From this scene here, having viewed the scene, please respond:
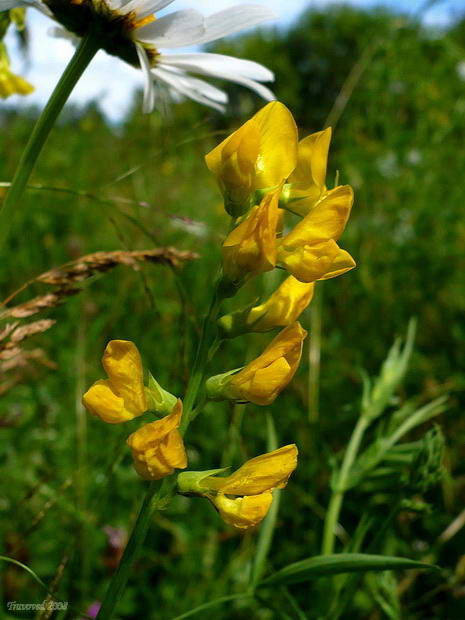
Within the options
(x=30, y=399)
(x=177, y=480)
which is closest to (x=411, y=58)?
(x=30, y=399)

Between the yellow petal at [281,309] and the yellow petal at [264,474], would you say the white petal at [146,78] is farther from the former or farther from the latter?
the yellow petal at [264,474]

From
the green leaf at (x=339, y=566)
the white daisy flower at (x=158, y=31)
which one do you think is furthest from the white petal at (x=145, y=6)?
the green leaf at (x=339, y=566)

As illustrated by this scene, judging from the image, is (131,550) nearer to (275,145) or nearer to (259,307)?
(259,307)

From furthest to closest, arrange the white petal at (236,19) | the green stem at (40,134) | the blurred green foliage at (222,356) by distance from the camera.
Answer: the blurred green foliage at (222,356) < the white petal at (236,19) < the green stem at (40,134)

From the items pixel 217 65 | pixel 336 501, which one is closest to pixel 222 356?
pixel 336 501

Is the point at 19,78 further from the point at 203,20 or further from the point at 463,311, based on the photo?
the point at 463,311

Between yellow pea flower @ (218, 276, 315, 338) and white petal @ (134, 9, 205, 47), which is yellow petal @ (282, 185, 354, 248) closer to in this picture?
yellow pea flower @ (218, 276, 315, 338)

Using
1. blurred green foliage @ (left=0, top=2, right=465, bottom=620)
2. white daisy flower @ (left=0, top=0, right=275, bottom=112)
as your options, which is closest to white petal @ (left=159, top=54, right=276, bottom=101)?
white daisy flower @ (left=0, top=0, right=275, bottom=112)
